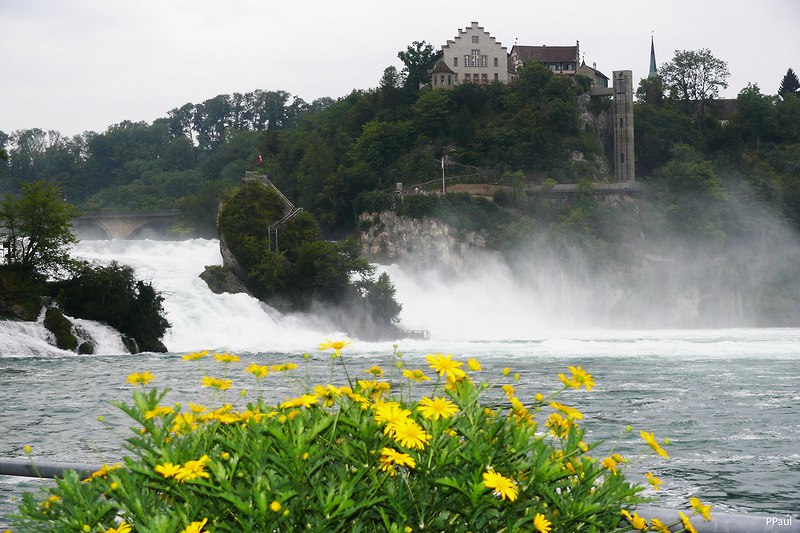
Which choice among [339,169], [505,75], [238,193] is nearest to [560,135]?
[505,75]

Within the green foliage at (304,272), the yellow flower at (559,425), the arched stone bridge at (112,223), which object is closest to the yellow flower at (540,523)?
the yellow flower at (559,425)

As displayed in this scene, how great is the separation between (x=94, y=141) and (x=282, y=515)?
459 feet

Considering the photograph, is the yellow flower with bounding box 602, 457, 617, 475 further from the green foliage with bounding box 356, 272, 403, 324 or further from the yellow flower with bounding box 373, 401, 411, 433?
the green foliage with bounding box 356, 272, 403, 324

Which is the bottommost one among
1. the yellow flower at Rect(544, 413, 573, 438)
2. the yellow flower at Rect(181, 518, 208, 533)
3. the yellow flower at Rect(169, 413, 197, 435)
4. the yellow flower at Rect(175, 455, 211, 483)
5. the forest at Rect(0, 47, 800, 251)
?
the yellow flower at Rect(181, 518, 208, 533)

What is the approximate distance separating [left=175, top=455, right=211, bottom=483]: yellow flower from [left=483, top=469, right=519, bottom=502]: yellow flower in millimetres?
1043

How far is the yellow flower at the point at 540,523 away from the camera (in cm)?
369

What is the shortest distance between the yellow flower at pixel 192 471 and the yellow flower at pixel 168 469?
Answer: 0.02 m

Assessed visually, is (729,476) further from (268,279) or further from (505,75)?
(505,75)

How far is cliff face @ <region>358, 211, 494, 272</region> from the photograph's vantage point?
6825 centimetres

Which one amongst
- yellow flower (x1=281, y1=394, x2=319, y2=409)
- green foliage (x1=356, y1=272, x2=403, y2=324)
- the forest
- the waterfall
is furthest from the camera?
the forest

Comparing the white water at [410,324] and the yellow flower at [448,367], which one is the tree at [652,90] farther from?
the yellow flower at [448,367]

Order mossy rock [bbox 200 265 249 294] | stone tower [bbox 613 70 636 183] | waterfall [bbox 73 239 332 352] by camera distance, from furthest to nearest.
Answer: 1. stone tower [bbox 613 70 636 183]
2. mossy rock [bbox 200 265 249 294]
3. waterfall [bbox 73 239 332 352]

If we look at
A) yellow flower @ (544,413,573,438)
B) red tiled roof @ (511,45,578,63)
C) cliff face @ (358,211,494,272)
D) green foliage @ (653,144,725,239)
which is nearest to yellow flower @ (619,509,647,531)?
yellow flower @ (544,413,573,438)

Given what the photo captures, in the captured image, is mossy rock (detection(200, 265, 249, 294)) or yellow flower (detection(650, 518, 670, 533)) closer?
yellow flower (detection(650, 518, 670, 533))
